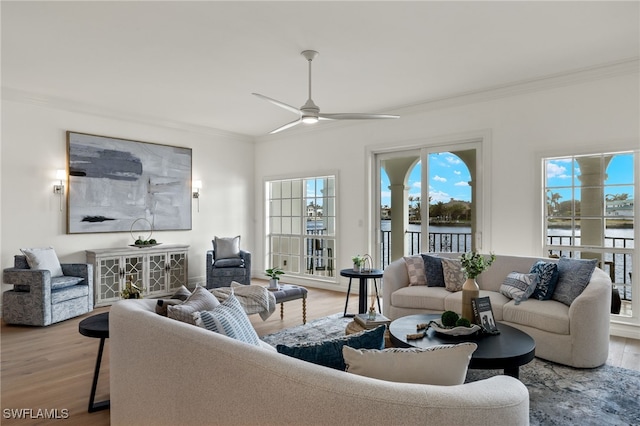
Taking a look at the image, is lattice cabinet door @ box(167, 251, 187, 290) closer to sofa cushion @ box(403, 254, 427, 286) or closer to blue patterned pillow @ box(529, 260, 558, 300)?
sofa cushion @ box(403, 254, 427, 286)

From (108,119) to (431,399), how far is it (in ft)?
20.5

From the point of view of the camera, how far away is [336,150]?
21.6 ft

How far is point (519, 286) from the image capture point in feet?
12.3

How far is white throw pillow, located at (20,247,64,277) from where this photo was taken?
4.61 m

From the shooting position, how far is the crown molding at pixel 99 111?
502 cm

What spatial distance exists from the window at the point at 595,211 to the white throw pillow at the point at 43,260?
5.88 metres

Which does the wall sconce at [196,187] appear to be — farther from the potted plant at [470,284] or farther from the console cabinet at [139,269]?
the potted plant at [470,284]

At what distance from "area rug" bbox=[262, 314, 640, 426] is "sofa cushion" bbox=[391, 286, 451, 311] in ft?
3.05

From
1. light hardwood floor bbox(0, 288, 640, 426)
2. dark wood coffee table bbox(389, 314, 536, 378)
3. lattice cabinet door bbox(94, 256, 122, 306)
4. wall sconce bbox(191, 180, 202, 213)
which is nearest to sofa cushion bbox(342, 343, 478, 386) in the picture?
dark wood coffee table bbox(389, 314, 536, 378)

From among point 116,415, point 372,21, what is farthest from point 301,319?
point 372,21

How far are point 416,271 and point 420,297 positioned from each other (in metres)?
0.41

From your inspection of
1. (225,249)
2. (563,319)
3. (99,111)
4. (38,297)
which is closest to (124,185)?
(99,111)

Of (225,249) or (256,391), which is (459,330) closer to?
(256,391)

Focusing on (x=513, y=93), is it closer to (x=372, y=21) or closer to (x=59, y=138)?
(x=372, y=21)
